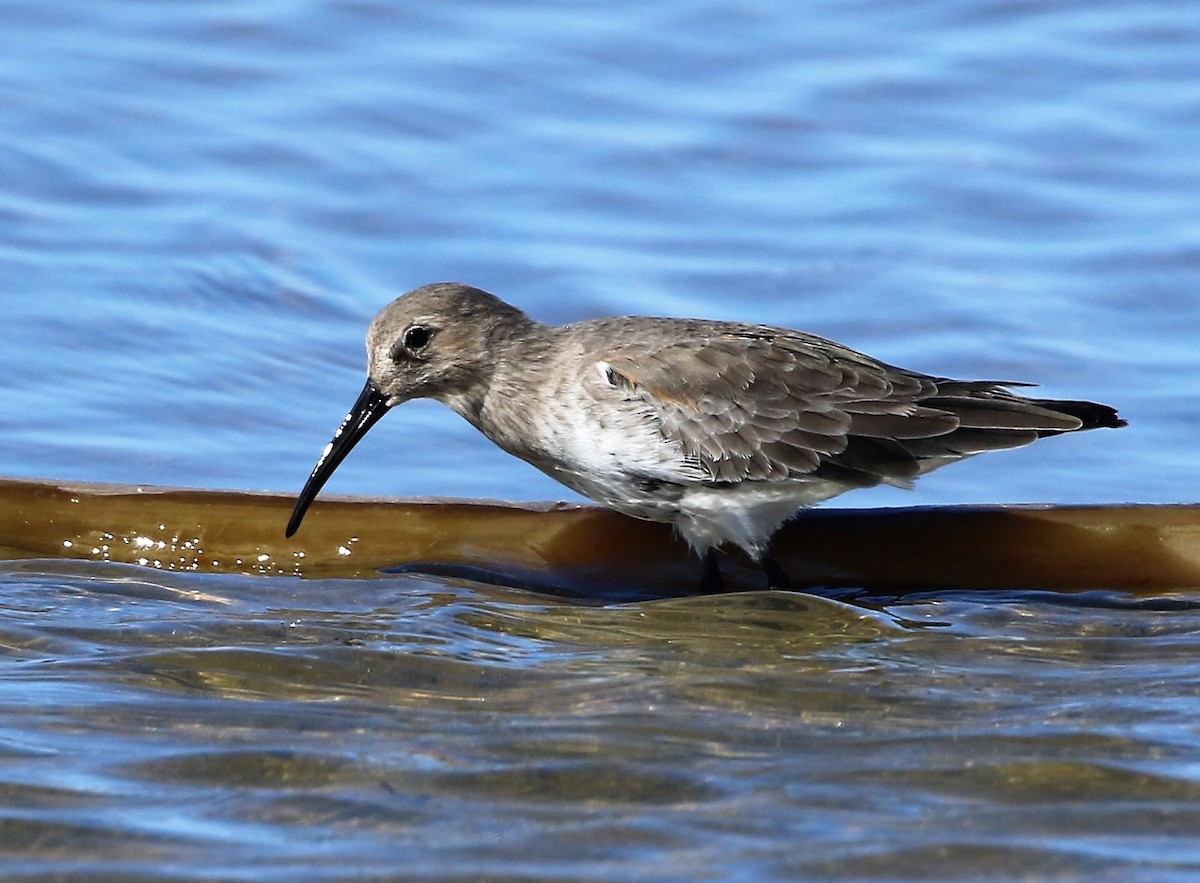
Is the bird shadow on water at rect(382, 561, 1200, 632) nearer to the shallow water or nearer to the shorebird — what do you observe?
the shallow water

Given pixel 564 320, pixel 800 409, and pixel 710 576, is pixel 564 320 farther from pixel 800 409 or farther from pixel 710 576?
pixel 710 576

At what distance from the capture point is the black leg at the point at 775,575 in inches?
277

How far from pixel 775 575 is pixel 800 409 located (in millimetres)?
771

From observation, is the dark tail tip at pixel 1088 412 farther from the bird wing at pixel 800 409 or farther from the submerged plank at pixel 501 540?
the submerged plank at pixel 501 540

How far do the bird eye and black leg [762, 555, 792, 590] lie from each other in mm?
1669

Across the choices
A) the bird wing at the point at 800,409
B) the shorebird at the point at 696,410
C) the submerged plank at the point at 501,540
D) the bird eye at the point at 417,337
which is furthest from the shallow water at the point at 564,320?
the bird eye at the point at 417,337

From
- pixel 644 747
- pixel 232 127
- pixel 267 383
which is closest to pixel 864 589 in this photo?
pixel 644 747

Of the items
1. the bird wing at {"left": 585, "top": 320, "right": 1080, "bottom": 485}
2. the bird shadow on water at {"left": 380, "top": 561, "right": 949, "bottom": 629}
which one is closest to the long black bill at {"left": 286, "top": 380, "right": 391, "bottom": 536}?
the bird shadow on water at {"left": 380, "top": 561, "right": 949, "bottom": 629}

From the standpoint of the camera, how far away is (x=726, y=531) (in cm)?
718

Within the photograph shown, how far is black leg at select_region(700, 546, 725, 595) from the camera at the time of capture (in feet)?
23.3

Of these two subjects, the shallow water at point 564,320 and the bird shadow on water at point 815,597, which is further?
the bird shadow on water at point 815,597

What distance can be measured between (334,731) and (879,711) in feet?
4.94

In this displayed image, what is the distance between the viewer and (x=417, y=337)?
7.78 m

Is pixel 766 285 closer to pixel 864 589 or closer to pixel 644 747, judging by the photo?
pixel 864 589
